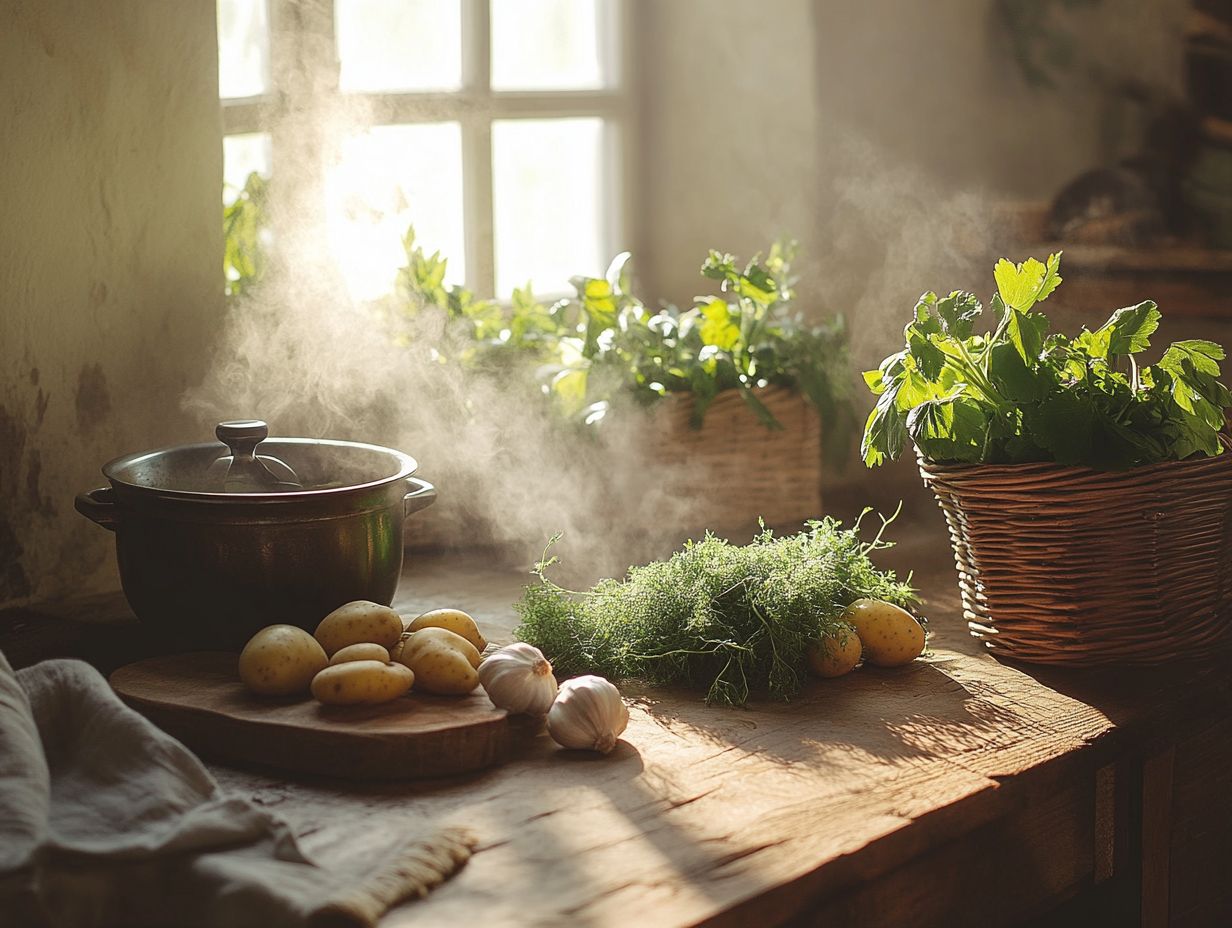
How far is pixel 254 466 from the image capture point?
1.78m

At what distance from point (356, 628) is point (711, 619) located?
45cm

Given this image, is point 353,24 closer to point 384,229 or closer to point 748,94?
point 384,229

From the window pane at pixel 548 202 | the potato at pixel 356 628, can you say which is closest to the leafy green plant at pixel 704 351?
the window pane at pixel 548 202

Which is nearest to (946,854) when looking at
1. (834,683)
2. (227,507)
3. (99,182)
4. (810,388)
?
(834,683)

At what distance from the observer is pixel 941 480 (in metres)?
1.84

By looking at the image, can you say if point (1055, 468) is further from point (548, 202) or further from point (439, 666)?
point (548, 202)

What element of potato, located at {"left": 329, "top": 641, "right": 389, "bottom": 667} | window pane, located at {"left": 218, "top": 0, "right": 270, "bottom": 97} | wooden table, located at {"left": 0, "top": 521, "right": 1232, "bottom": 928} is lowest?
wooden table, located at {"left": 0, "top": 521, "right": 1232, "bottom": 928}

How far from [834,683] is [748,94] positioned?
5.57 ft

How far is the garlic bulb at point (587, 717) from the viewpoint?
1546mm

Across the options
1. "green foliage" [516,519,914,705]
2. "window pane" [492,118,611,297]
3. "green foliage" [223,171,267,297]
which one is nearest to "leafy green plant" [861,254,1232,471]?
"green foliage" [516,519,914,705]

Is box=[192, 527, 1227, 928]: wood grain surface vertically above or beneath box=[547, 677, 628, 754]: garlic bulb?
beneath

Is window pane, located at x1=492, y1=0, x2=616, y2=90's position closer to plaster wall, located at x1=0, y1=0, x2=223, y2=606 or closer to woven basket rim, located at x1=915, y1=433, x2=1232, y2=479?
plaster wall, located at x1=0, y1=0, x2=223, y2=606

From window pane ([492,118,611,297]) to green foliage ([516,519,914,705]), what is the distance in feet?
4.43

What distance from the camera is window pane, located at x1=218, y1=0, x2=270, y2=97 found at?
247cm
